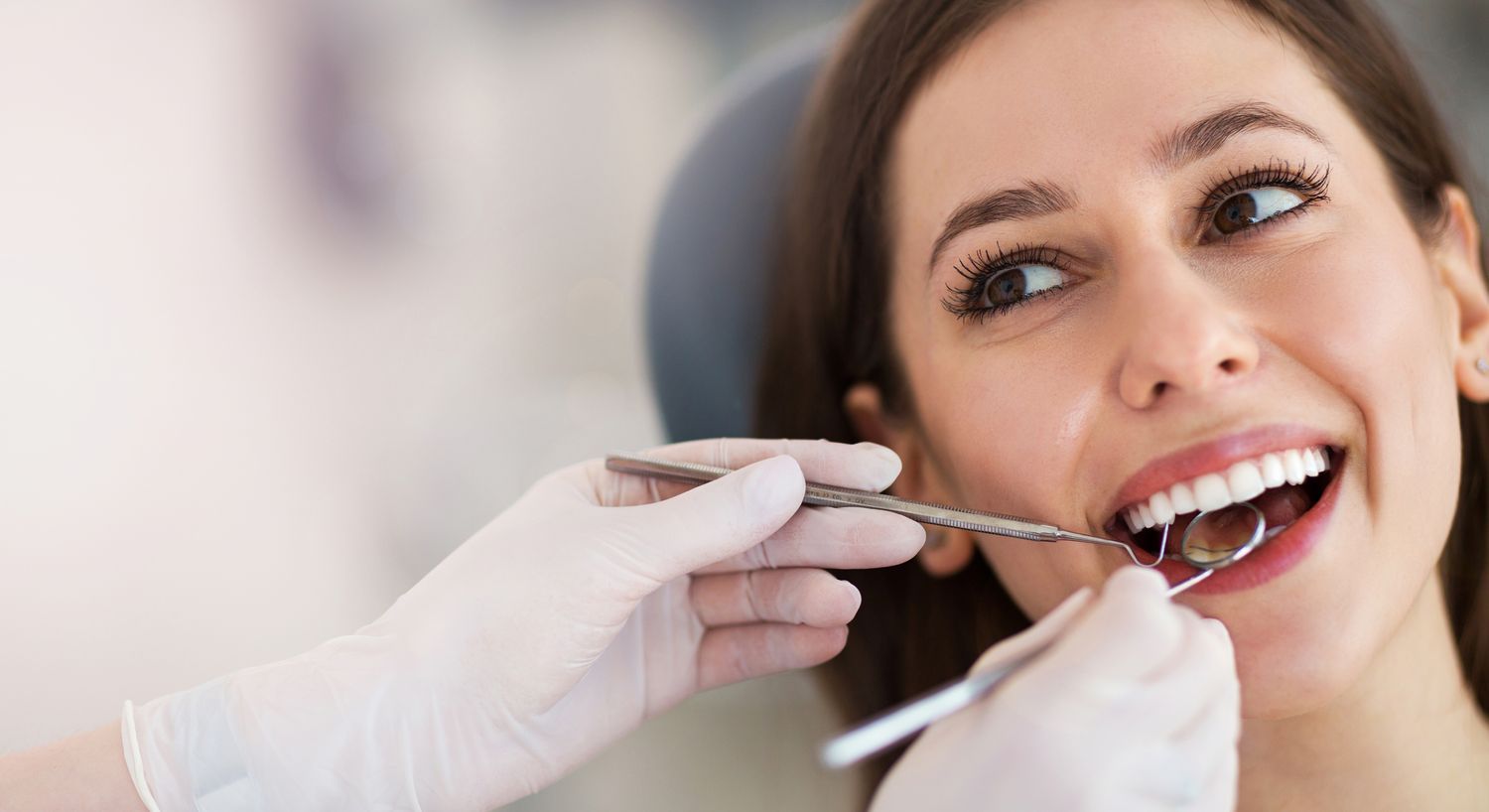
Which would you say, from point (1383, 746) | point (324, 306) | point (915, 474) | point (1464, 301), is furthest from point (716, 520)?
point (324, 306)

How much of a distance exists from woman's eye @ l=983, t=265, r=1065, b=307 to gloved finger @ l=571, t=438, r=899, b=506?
0.23 meters

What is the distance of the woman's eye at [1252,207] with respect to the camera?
3.66 ft

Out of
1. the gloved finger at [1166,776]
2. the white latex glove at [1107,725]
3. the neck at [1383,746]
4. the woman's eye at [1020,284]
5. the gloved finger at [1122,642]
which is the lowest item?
the neck at [1383,746]

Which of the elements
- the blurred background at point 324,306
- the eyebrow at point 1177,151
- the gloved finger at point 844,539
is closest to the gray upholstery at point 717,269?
the blurred background at point 324,306

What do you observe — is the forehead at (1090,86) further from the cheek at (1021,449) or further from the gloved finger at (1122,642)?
the gloved finger at (1122,642)

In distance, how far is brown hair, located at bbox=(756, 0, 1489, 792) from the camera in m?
1.28

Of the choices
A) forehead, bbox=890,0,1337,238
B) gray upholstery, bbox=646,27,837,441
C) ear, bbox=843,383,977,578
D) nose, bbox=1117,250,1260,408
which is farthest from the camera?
gray upholstery, bbox=646,27,837,441

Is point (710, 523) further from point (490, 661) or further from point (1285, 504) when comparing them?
point (1285, 504)

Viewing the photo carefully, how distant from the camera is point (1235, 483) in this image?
0.99m

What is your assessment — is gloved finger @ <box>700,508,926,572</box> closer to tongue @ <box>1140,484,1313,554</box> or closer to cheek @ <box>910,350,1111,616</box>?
cheek @ <box>910,350,1111,616</box>

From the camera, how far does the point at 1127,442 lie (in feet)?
3.43

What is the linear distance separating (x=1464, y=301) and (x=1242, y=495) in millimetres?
569

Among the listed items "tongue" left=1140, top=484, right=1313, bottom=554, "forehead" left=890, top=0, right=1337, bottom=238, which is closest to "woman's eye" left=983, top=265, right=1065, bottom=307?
"forehead" left=890, top=0, right=1337, bottom=238

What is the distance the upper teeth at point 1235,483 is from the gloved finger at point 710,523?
0.38 m
